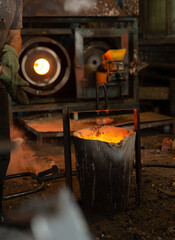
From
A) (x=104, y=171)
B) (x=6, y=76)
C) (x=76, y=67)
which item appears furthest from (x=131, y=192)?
(x=76, y=67)

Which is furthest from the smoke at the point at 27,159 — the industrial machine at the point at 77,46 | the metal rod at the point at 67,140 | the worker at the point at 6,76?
the worker at the point at 6,76

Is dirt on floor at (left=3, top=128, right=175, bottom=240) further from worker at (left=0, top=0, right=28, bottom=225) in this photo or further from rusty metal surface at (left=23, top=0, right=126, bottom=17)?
rusty metal surface at (left=23, top=0, right=126, bottom=17)

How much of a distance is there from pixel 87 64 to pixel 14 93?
9.68 ft

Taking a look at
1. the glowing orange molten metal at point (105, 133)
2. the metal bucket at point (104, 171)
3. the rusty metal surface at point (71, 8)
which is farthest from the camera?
the rusty metal surface at point (71, 8)

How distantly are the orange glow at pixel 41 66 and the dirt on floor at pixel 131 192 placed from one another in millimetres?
1089

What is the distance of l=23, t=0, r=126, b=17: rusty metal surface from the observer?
16.0 feet

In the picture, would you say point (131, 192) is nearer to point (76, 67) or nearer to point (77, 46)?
point (76, 67)

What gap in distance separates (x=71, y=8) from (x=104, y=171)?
320 cm

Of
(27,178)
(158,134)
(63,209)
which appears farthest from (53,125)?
(63,209)

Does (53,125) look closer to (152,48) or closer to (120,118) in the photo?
(120,118)

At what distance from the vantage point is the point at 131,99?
570 cm

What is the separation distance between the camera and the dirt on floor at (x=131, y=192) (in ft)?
8.26

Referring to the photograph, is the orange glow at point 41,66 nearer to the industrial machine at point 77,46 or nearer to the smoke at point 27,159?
the industrial machine at point 77,46

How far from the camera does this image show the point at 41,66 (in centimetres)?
508
